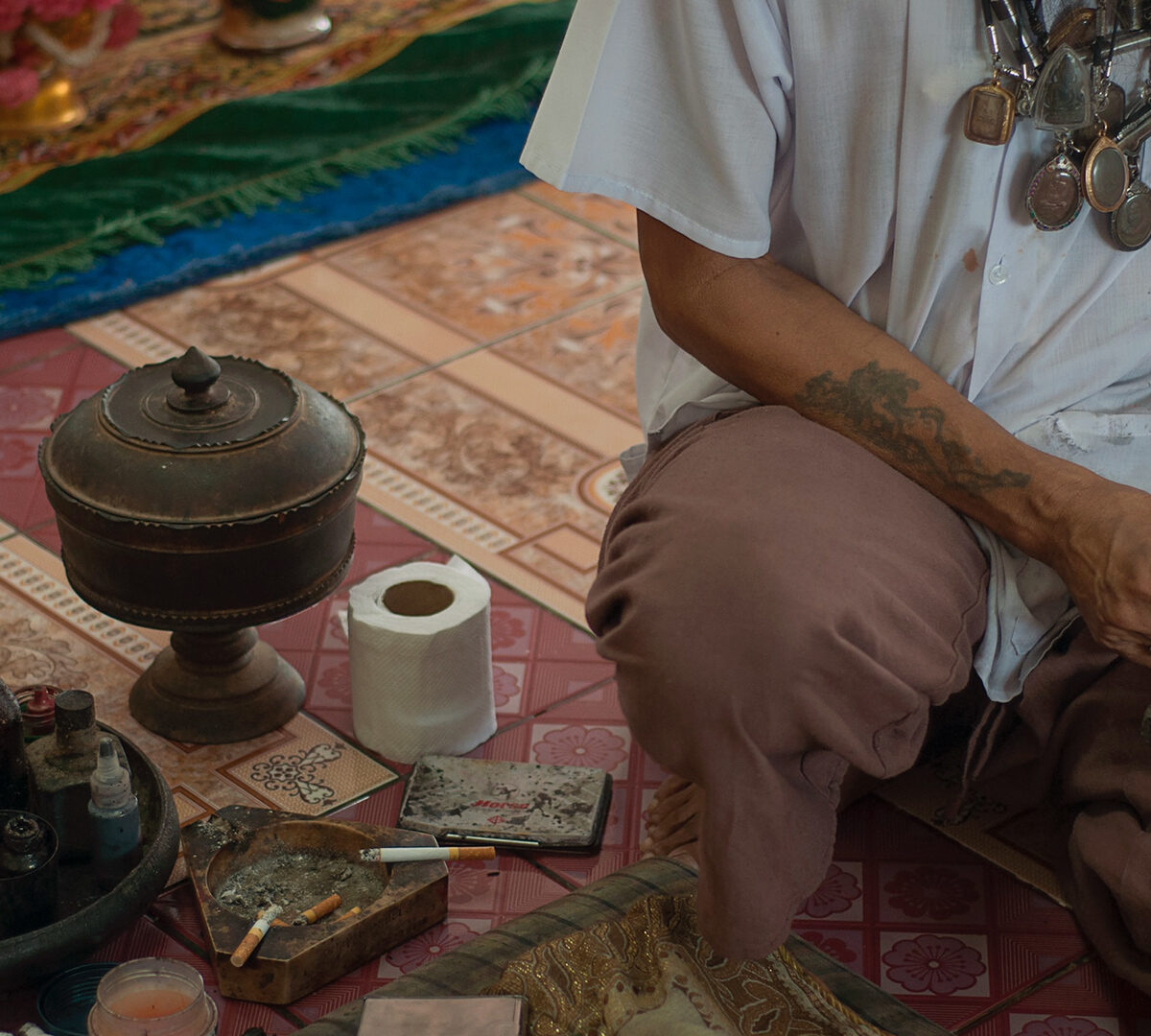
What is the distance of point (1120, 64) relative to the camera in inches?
65.4

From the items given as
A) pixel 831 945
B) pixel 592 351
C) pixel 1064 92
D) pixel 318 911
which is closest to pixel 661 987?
pixel 831 945

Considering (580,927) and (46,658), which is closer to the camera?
(580,927)

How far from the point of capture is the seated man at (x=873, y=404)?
1485 mm

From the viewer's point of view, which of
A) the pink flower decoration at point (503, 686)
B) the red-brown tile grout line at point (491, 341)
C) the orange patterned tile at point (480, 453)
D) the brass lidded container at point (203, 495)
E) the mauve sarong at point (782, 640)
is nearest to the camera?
the mauve sarong at point (782, 640)

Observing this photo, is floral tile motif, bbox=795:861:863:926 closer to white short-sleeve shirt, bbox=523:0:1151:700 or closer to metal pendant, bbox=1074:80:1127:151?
white short-sleeve shirt, bbox=523:0:1151:700

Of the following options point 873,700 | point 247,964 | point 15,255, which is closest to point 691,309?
point 873,700

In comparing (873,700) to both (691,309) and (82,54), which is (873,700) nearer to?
(691,309)

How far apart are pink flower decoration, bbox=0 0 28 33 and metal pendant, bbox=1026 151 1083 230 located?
2562mm

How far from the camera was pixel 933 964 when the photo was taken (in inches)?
70.5

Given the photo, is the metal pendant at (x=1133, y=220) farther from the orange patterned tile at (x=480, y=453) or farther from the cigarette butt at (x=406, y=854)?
the orange patterned tile at (x=480, y=453)

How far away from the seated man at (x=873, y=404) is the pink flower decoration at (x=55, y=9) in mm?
2282

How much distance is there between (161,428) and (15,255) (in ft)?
4.70

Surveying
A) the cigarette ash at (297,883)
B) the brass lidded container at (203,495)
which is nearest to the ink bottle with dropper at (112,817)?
the cigarette ash at (297,883)

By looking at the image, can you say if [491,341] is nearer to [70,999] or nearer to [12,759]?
[12,759]
